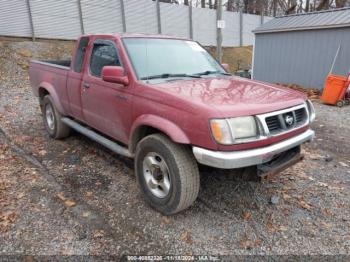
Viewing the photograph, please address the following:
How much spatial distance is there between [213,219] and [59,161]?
9.07 ft

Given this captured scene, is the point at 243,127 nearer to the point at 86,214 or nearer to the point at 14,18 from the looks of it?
the point at 86,214

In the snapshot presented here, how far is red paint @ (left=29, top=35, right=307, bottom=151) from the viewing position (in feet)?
8.96

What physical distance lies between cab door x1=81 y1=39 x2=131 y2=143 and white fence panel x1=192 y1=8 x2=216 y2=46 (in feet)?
59.3

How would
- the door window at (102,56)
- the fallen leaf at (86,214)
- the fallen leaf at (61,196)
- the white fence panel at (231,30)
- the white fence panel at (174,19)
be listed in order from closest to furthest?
the fallen leaf at (86,214) < the fallen leaf at (61,196) < the door window at (102,56) < the white fence panel at (174,19) < the white fence panel at (231,30)

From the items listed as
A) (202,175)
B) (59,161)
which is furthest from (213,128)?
(59,161)

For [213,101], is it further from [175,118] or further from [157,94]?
[157,94]

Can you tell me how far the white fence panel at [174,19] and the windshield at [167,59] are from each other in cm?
1565

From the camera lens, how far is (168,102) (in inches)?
117

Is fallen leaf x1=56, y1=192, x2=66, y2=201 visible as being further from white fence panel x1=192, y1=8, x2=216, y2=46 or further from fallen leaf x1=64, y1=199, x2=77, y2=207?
white fence panel x1=192, y1=8, x2=216, y2=46

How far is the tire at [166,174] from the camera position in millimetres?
2930

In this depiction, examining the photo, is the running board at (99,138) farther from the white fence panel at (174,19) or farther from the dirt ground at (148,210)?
the white fence panel at (174,19)

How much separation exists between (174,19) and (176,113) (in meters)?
18.4

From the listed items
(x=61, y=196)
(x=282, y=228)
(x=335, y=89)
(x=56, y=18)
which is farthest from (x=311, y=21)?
(x=56, y=18)

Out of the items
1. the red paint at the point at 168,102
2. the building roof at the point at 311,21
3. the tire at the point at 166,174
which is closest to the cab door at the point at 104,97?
the red paint at the point at 168,102
